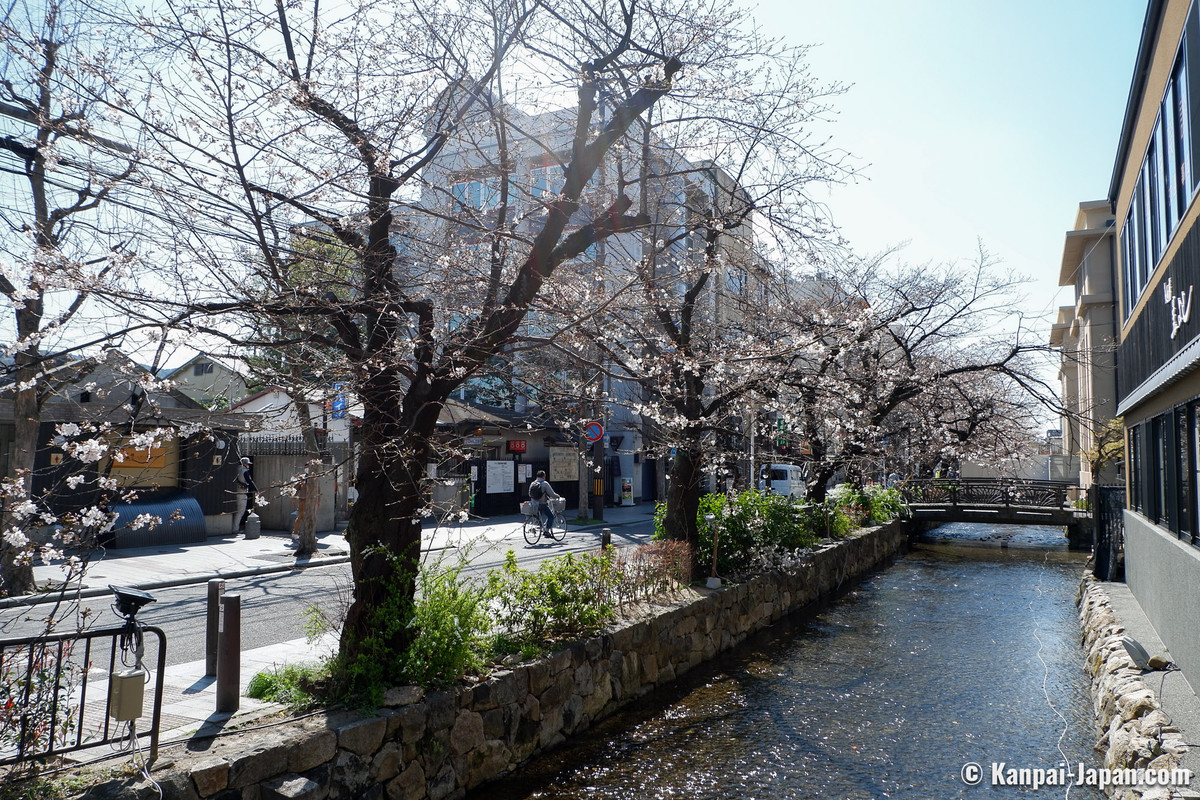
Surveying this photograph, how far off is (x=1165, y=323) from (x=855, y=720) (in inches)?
213

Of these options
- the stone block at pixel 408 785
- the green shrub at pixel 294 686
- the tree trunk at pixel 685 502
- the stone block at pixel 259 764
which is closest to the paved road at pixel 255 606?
the green shrub at pixel 294 686

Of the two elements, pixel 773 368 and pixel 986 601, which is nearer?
pixel 773 368

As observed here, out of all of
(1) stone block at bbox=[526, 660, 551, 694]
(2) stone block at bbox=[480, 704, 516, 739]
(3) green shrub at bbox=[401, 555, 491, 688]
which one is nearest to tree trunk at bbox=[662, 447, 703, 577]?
(1) stone block at bbox=[526, 660, 551, 694]

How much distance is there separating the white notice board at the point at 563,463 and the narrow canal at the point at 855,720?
18522mm

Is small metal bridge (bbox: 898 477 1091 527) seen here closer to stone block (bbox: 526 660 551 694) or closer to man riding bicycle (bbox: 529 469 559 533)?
man riding bicycle (bbox: 529 469 559 533)

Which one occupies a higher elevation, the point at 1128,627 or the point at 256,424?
the point at 256,424

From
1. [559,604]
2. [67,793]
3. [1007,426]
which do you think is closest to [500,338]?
[559,604]

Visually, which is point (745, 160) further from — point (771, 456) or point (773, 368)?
point (771, 456)

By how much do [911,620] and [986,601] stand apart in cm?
306

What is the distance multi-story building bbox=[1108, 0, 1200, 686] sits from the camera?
24.1 ft

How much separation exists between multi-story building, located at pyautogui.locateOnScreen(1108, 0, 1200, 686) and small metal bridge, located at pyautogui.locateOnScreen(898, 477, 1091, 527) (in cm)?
1507

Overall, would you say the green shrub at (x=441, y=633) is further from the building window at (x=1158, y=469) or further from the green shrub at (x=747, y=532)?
the building window at (x=1158, y=469)

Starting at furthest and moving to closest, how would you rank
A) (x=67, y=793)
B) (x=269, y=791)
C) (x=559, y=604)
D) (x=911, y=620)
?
(x=911, y=620) < (x=559, y=604) < (x=269, y=791) < (x=67, y=793)

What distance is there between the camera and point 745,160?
33.4 feet
